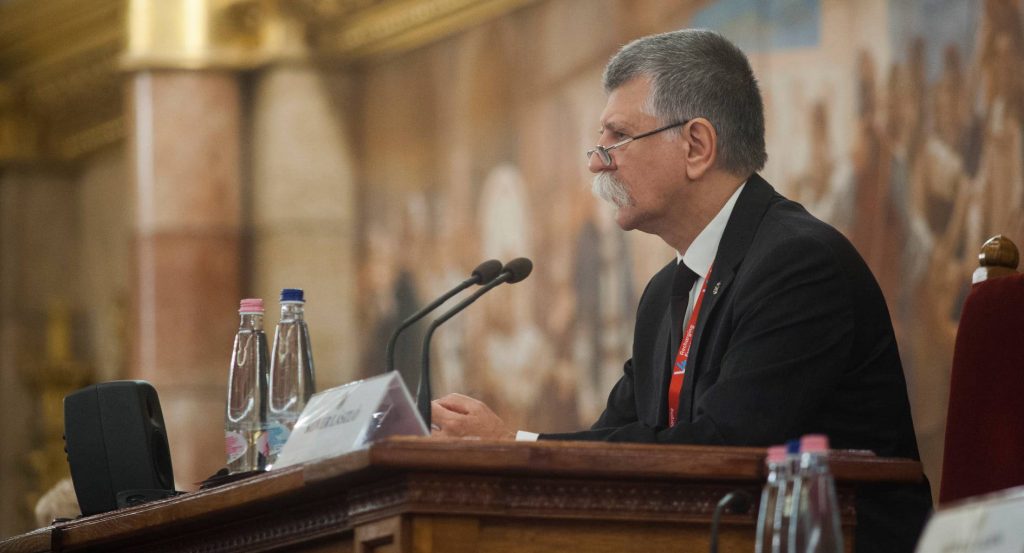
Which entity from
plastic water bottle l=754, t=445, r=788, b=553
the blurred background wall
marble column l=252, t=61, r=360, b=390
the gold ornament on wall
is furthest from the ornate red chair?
the gold ornament on wall

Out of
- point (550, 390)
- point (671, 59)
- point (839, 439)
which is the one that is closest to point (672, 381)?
point (839, 439)

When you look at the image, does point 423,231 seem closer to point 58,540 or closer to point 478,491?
point 58,540

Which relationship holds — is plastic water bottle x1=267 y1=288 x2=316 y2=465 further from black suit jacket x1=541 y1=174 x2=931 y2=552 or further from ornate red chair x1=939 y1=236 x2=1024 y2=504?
ornate red chair x1=939 y1=236 x2=1024 y2=504

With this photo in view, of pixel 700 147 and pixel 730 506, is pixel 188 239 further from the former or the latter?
pixel 730 506

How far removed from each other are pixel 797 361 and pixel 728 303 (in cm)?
28

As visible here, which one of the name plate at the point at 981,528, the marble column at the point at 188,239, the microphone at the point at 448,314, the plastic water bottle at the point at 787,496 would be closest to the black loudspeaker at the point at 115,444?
the microphone at the point at 448,314

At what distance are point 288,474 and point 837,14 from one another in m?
4.52

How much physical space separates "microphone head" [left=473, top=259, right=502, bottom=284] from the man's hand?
27cm

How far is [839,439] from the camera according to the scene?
10.8ft

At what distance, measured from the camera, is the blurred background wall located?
20.5 ft

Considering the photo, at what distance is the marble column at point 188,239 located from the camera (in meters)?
9.63

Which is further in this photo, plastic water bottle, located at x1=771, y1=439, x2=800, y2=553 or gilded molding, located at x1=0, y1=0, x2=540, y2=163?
gilded molding, located at x1=0, y1=0, x2=540, y2=163

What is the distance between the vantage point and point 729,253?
11.7ft

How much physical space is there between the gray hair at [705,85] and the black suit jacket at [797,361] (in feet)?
0.78
